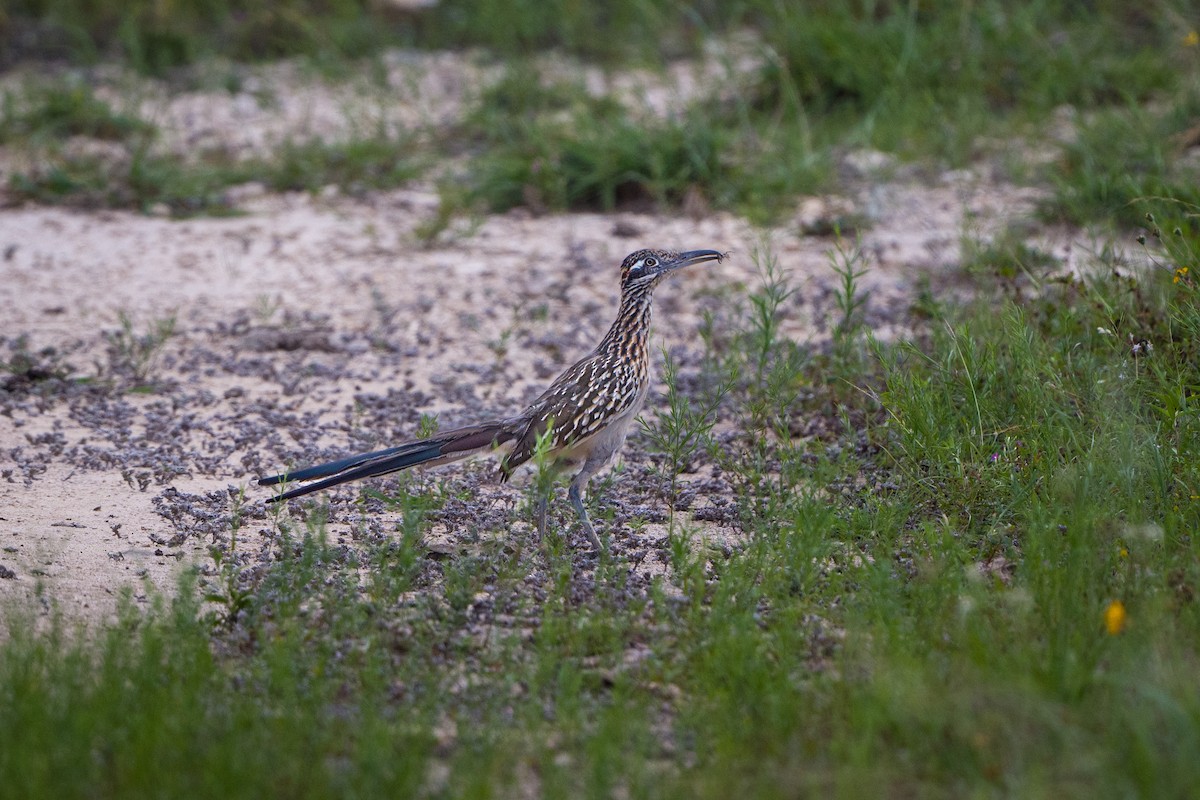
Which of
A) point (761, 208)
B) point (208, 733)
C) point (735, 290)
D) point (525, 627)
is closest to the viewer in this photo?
point (208, 733)

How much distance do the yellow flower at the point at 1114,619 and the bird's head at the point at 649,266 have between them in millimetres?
2544

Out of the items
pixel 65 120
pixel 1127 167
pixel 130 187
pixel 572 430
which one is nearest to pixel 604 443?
pixel 572 430

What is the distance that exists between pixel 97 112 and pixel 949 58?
6.19 meters

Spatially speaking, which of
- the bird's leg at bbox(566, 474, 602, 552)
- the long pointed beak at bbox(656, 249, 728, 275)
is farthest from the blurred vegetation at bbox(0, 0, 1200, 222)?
the bird's leg at bbox(566, 474, 602, 552)

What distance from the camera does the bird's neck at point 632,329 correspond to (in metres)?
5.66

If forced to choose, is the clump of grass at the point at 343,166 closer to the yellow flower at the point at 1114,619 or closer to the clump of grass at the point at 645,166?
the clump of grass at the point at 645,166

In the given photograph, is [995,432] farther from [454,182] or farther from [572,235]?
[454,182]

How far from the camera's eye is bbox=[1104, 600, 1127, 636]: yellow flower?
3.69 metres

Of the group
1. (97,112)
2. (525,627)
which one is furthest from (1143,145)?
(97,112)

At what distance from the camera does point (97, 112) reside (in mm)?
9680

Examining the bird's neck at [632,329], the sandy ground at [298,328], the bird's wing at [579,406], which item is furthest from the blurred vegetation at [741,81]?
the bird's wing at [579,406]

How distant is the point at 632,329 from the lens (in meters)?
5.73

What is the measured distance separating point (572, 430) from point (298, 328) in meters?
2.91

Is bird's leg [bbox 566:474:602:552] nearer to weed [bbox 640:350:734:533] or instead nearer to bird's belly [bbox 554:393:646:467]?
bird's belly [bbox 554:393:646:467]
